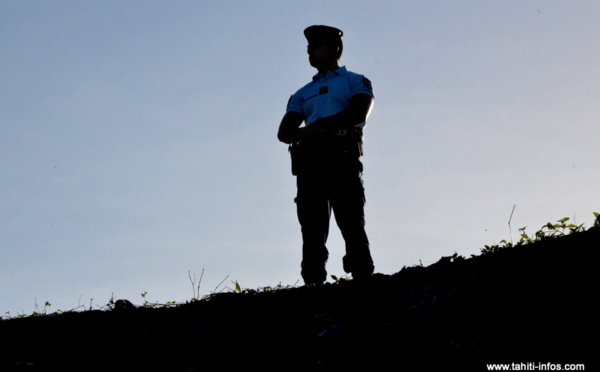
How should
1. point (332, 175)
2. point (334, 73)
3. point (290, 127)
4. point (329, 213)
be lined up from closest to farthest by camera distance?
point (332, 175) → point (329, 213) → point (290, 127) → point (334, 73)

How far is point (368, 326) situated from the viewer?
470 centimetres

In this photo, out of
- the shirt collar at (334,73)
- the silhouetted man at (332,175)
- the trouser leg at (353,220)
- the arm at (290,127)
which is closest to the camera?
Result: the trouser leg at (353,220)

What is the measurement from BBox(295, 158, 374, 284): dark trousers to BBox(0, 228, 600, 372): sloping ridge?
3.20 feet

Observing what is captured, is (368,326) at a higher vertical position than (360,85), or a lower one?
lower

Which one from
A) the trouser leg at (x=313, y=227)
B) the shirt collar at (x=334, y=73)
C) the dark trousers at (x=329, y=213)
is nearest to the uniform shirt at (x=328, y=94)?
the shirt collar at (x=334, y=73)

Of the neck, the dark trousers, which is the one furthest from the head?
the dark trousers

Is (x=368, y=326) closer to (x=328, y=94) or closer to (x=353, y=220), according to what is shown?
(x=353, y=220)

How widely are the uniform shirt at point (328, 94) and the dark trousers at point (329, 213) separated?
0.57 m

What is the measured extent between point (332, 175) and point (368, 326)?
8.35ft

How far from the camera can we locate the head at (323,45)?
24.8 feet

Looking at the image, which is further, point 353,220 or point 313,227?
point 313,227

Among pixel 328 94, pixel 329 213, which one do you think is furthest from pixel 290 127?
pixel 329 213

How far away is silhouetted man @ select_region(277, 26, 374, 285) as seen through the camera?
6.91 m

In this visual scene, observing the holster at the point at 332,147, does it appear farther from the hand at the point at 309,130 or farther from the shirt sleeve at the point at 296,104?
the shirt sleeve at the point at 296,104
